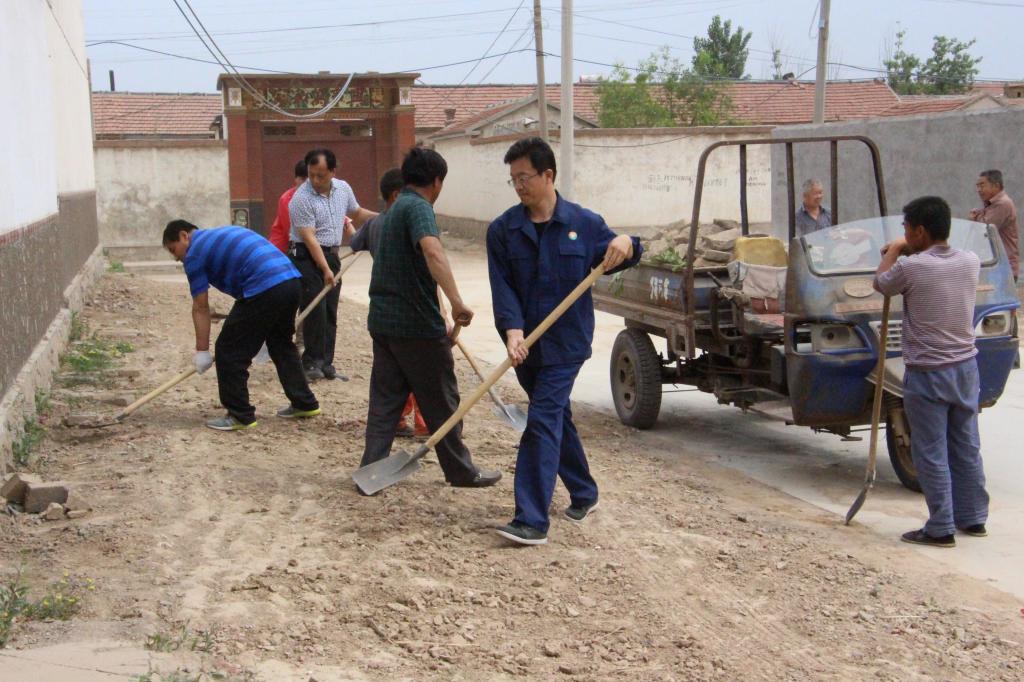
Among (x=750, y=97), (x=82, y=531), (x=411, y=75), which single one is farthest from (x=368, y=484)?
(x=750, y=97)

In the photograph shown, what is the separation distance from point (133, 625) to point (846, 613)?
2726 mm

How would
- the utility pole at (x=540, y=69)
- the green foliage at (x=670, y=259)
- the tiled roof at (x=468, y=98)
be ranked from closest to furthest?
the green foliage at (x=670, y=259), the utility pole at (x=540, y=69), the tiled roof at (x=468, y=98)

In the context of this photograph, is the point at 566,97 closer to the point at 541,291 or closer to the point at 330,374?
the point at 330,374

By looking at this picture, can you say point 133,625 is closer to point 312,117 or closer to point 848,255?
point 848,255

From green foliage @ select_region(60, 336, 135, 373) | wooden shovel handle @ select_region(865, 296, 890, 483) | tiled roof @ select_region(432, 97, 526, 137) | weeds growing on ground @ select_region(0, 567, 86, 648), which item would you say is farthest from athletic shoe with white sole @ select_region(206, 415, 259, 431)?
tiled roof @ select_region(432, 97, 526, 137)

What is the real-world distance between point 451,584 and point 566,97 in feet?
58.3

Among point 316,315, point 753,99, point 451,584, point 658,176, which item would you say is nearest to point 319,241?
point 316,315

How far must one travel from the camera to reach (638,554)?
5.25 m

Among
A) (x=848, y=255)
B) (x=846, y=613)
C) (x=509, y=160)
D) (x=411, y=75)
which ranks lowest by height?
(x=846, y=613)

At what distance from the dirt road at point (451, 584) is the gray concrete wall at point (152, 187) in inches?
824

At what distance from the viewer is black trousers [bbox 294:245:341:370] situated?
9.09 metres

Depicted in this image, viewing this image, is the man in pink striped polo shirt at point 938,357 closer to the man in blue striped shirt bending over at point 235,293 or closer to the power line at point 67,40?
the man in blue striped shirt bending over at point 235,293

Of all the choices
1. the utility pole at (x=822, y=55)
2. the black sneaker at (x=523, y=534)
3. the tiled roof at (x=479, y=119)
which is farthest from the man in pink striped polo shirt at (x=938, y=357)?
the tiled roof at (x=479, y=119)

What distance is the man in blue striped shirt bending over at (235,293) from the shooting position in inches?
282
